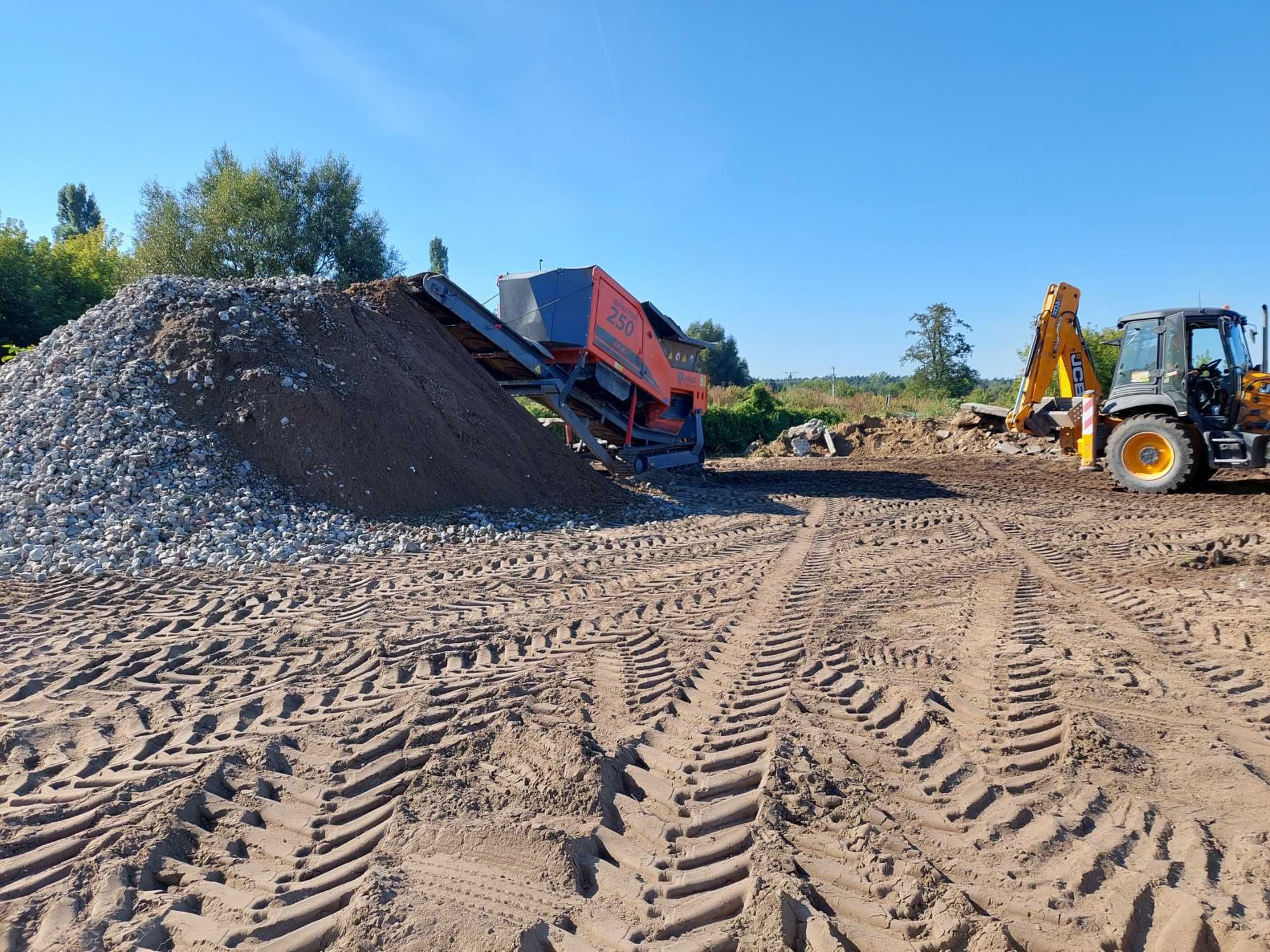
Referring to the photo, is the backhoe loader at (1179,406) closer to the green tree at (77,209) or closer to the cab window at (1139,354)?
the cab window at (1139,354)

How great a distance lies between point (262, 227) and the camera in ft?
82.6

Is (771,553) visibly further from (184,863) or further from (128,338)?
(128,338)

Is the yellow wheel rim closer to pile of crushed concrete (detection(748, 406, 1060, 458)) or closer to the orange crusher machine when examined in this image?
pile of crushed concrete (detection(748, 406, 1060, 458))

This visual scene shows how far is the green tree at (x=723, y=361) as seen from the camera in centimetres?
4947

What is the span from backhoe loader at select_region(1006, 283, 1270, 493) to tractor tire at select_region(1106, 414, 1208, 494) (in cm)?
1

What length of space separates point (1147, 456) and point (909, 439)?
8.48 meters

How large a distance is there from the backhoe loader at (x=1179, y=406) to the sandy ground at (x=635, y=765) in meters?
5.97

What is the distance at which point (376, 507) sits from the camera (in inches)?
309

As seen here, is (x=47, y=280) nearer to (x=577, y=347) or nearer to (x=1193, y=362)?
(x=577, y=347)

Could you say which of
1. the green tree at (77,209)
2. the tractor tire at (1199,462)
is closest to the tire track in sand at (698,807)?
the tractor tire at (1199,462)

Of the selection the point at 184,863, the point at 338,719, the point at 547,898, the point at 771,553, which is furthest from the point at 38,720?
the point at 771,553

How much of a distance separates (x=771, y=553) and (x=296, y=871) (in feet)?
17.6

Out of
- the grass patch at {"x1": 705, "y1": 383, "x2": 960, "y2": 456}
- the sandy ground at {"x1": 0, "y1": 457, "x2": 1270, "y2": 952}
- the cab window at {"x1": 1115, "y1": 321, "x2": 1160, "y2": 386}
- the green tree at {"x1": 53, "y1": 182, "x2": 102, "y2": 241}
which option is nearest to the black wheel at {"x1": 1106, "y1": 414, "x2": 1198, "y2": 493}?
the cab window at {"x1": 1115, "y1": 321, "x2": 1160, "y2": 386}

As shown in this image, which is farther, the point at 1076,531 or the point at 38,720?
the point at 1076,531
